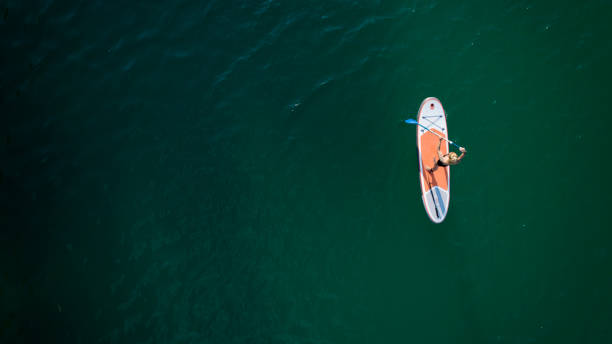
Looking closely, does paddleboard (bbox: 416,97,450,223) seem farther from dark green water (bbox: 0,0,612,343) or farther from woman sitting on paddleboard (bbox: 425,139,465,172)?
dark green water (bbox: 0,0,612,343)

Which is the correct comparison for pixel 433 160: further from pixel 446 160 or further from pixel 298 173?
pixel 298 173

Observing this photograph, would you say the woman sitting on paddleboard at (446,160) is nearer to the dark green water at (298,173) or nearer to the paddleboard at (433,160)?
the paddleboard at (433,160)

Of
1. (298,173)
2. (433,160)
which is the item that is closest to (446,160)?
(433,160)

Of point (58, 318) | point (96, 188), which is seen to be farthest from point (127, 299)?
point (96, 188)

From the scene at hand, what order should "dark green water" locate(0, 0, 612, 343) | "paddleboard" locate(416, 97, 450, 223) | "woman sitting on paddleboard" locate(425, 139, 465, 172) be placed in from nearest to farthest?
"dark green water" locate(0, 0, 612, 343) → "woman sitting on paddleboard" locate(425, 139, 465, 172) → "paddleboard" locate(416, 97, 450, 223)

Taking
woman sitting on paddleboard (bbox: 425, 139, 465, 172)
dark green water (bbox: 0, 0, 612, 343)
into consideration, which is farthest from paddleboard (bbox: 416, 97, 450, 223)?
dark green water (bbox: 0, 0, 612, 343)

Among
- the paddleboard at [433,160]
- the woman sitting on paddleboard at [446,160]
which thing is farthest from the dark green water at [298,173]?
the woman sitting on paddleboard at [446,160]

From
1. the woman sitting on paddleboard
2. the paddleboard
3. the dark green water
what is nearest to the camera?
the dark green water
